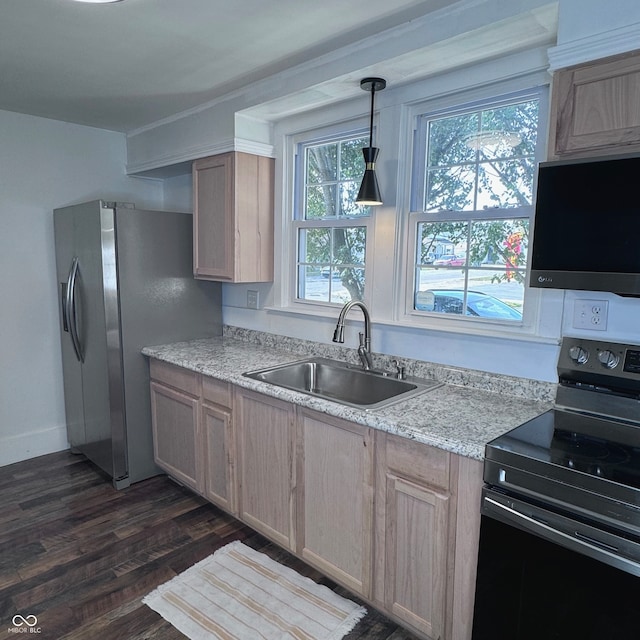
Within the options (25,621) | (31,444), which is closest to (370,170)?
(25,621)

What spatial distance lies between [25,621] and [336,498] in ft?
4.30

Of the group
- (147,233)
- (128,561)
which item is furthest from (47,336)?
(128,561)

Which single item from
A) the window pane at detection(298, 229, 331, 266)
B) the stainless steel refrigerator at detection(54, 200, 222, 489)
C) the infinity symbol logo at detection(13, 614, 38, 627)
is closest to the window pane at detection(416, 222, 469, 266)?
the window pane at detection(298, 229, 331, 266)

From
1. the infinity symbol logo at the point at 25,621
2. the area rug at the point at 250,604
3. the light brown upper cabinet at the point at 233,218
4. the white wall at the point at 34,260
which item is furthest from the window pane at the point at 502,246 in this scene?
the white wall at the point at 34,260

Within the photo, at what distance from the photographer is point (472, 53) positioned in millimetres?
1855

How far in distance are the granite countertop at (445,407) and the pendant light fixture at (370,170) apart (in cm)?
83

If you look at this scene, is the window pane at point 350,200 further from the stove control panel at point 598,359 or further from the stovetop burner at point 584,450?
the stovetop burner at point 584,450

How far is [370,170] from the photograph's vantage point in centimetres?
217

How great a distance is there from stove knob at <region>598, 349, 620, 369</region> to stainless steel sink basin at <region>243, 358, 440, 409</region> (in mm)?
664

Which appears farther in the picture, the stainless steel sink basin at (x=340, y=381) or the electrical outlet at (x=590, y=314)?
the stainless steel sink basin at (x=340, y=381)

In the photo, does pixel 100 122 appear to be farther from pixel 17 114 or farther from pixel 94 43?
pixel 94 43

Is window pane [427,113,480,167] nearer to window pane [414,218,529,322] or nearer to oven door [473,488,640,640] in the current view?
window pane [414,218,529,322]

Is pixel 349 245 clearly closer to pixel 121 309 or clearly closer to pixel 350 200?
pixel 350 200

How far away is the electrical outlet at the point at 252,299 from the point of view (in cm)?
309
